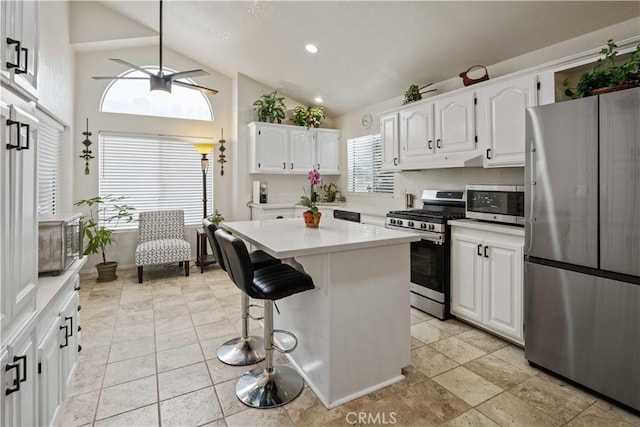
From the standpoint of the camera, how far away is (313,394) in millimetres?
2045

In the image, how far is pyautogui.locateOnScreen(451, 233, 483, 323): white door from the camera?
2.83 metres

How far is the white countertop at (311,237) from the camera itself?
5.87 feet

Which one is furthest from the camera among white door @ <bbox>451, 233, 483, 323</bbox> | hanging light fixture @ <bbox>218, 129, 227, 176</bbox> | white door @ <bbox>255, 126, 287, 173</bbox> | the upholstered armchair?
hanging light fixture @ <bbox>218, 129, 227, 176</bbox>

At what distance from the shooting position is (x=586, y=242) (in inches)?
77.8

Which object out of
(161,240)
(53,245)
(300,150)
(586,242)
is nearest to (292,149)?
(300,150)

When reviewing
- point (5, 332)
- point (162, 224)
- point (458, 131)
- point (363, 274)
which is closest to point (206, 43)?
point (162, 224)

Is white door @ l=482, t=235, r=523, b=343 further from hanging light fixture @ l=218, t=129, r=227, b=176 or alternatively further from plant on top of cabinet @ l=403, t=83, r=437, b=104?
hanging light fixture @ l=218, t=129, r=227, b=176

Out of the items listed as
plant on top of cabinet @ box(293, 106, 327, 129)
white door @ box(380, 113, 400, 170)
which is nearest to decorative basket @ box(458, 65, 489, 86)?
white door @ box(380, 113, 400, 170)

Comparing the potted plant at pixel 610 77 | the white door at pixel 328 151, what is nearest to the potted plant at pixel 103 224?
the white door at pixel 328 151

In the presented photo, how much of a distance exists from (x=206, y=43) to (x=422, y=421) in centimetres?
494

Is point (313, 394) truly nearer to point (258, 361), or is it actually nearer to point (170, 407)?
point (258, 361)

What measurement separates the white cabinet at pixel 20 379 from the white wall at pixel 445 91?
3.53 meters

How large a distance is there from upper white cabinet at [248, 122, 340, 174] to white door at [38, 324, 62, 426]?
3776mm

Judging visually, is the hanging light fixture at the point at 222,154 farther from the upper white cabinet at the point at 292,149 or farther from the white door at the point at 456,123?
the white door at the point at 456,123
